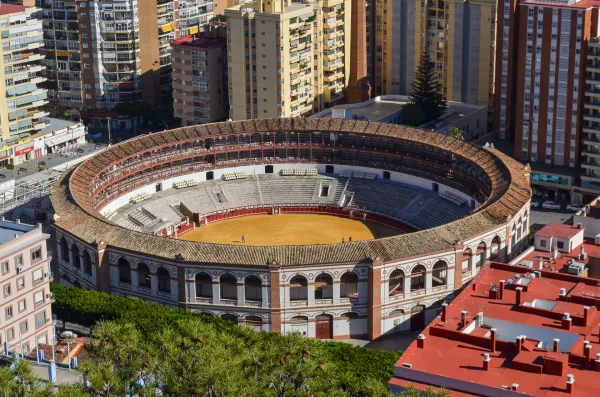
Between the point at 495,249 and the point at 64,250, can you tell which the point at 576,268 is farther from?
the point at 64,250

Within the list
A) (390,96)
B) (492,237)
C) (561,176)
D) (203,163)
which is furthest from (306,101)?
(492,237)

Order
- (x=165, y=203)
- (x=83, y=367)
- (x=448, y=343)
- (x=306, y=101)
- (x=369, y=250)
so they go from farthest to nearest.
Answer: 1. (x=306, y=101)
2. (x=165, y=203)
3. (x=369, y=250)
4. (x=448, y=343)
5. (x=83, y=367)

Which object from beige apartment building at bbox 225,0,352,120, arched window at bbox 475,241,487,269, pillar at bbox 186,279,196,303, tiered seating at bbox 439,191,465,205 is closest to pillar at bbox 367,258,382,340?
arched window at bbox 475,241,487,269

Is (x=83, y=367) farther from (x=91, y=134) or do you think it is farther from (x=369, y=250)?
(x=91, y=134)

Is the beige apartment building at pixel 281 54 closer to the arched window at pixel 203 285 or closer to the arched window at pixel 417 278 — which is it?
the arched window at pixel 417 278

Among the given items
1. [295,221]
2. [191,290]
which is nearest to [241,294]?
[191,290]

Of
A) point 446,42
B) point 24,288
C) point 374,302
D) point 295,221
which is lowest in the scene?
point 295,221

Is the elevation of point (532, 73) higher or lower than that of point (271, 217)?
higher
